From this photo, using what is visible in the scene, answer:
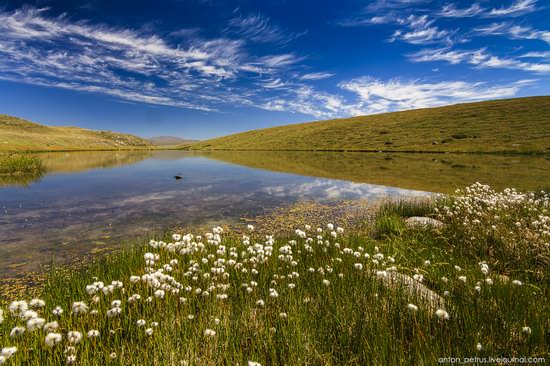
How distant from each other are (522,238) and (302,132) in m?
132

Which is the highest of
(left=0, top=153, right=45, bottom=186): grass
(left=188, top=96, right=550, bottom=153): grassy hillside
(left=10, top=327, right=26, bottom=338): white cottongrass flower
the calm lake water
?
(left=188, top=96, right=550, bottom=153): grassy hillside

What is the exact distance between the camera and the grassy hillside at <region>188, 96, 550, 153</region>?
72250 millimetres

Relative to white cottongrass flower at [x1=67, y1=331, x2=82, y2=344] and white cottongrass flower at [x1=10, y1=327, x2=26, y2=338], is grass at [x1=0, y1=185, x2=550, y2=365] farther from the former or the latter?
white cottongrass flower at [x1=10, y1=327, x2=26, y2=338]

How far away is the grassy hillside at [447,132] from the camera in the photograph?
7225cm

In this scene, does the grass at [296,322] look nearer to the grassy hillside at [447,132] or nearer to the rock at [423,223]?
the rock at [423,223]

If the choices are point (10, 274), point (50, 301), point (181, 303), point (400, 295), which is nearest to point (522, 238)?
point (400, 295)

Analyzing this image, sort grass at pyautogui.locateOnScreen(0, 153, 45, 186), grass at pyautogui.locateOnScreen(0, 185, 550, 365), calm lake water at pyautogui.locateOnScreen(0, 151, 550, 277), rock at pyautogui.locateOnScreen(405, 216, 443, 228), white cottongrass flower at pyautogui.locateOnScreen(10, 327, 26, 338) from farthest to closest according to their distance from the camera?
grass at pyautogui.locateOnScreen(0, 153, 45, 186) < rock at pyautogui.locateOnScreen(405, 216, 443, 228) < calm lake water at pyautogui.locateOnScreen(0, 151, 550, 277) < grass at pyautogui.locateOnScreen(0, 185, 550, 365) < white cottongrass flower at pyautogui.locateOnScreen(10, 327, 26, 338)

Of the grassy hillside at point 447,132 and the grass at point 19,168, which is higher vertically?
the grassy hillside at point 447,132

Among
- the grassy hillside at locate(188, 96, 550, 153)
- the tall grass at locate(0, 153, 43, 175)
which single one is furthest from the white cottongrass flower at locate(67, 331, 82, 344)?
the grassy hillside at locate(188, 96, 550, 153)

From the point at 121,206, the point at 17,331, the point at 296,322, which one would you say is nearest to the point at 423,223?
the point at 296,322

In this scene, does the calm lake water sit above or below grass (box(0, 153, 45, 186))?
below

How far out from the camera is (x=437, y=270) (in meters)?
7.17

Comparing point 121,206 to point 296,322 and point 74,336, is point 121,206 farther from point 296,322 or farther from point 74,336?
point 296,322

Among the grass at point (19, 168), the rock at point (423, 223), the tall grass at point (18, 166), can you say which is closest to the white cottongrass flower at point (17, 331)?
the rock at point (423, 223)
